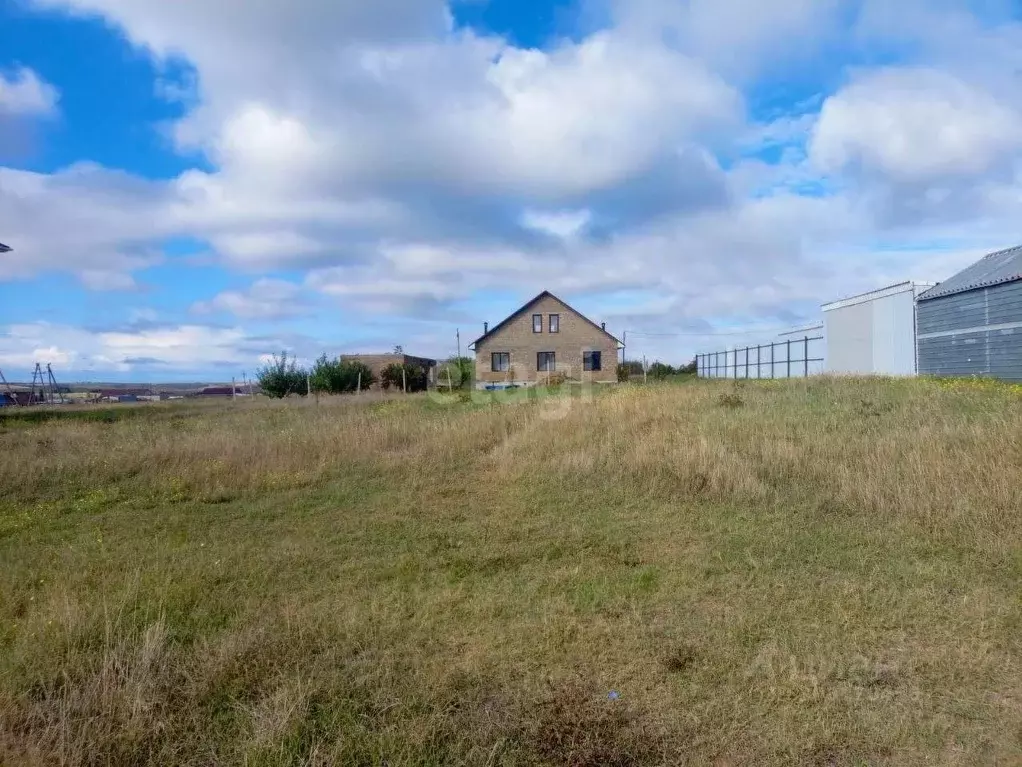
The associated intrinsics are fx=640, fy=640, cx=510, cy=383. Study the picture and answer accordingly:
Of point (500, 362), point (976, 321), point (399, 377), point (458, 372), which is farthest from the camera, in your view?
point (500, 362)

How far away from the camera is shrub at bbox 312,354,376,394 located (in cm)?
3134

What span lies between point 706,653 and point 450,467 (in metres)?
5.92

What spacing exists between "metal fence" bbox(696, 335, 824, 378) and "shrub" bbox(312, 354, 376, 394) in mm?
19529

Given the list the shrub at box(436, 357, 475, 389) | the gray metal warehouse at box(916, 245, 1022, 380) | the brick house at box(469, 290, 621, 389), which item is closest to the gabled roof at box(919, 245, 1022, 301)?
the gray metal warehouse at box(916, 245, 1022, 380)

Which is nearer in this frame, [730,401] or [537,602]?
[537,602]

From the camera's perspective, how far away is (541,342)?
42.0 meters

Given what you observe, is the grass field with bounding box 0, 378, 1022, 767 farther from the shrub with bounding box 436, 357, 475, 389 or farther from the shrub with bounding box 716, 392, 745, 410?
the shrub with bounding box 436, 357, 475, 389

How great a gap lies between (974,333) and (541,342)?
2697 cm

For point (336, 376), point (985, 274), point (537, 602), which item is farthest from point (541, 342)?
point (537, 602)

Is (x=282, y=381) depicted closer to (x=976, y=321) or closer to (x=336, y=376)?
(x=336, y=376)

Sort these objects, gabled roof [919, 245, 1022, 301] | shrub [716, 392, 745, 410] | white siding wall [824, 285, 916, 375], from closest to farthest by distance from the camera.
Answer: shrub [716, 392, 745, 410] < gabled roof [919, 245, 1022, 301] < white siding wall [824, 285, 916, 375]

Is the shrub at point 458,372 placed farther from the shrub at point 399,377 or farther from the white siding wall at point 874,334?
the white siding wall at point 874,334

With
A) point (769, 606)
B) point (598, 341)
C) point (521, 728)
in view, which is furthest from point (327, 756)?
point (598, 341)

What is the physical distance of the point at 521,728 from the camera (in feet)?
9.53
